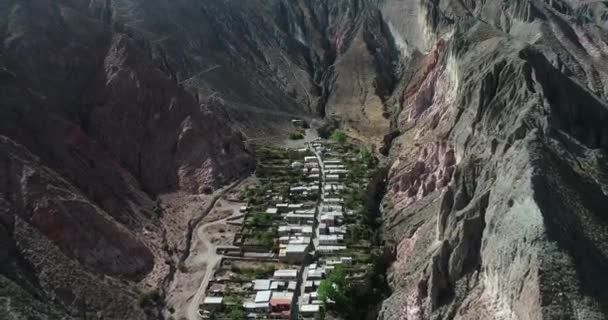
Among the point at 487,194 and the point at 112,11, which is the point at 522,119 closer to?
the point at 487,194

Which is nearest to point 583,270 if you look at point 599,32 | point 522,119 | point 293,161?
point 522,119

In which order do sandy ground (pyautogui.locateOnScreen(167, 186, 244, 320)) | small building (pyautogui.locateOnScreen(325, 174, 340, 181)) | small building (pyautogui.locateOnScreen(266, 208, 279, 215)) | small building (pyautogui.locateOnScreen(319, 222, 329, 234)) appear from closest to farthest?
1. sandy ground (pyautogui.locateOnScreen(167, 186, 244, 320))
2. small building (pyautogui.locateOnScreen(319, 222, 329, 234))
3. small building (pyautogui.locateOnScreen(266, 208, 279, 215))
4. small building (pyautogui.locateOnScreen(325, 174, 340, 181))

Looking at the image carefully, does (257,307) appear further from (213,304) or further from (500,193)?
(500,193)

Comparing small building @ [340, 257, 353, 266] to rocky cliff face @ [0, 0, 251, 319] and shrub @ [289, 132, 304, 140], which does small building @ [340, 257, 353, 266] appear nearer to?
rocky cliff face @ [0, 0, 251, 319]

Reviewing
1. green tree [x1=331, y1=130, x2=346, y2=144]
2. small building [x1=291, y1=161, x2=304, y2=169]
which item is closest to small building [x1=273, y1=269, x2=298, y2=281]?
small building [x1=291, y1=161, x2=304, y2=169]

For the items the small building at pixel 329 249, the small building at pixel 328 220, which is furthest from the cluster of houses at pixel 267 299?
the small building at pixel 328 220

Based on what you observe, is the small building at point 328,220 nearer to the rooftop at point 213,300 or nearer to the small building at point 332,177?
the small building at point 332,177
